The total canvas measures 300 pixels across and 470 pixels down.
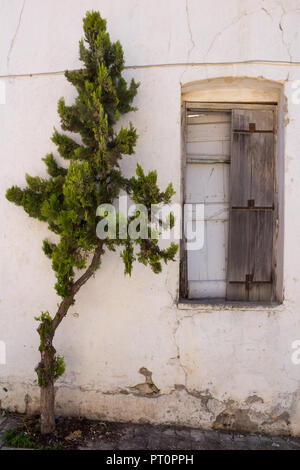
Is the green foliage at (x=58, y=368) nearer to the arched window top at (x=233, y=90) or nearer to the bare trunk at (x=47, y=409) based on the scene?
the bare trunk at (x=47, y=409)

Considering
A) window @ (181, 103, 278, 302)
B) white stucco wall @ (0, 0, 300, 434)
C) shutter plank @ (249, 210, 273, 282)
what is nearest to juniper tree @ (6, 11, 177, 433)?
white stucco wall @ (0, 0, 300, 434)

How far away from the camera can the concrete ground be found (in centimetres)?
311

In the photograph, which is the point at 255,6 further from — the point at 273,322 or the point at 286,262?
the point at 273,322

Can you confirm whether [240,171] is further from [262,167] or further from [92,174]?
[92,174]

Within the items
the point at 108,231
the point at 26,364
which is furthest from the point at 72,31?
the point at 26,364

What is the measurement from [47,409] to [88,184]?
1.90m

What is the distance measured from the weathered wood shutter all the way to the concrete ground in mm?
1210

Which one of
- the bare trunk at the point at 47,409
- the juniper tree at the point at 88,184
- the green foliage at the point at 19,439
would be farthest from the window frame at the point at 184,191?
the green foliage at the point at 19,439

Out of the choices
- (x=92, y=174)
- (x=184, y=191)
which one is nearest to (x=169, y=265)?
(x=184, y=191)

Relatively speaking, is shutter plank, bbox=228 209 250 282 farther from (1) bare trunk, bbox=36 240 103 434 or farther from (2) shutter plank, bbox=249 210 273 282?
(1) bare trunk, bbox=36 240 103 434

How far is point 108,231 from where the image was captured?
2754 mm

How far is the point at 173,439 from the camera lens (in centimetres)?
321

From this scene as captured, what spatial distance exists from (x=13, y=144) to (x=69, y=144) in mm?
694

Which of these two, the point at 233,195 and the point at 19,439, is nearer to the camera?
the point at 19,439
